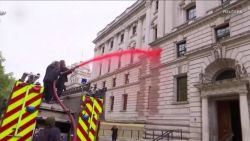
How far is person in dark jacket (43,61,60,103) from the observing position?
5.85m

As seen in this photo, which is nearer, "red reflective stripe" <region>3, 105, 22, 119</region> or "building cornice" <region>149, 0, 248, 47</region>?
"red reflective stripe" <region>3, 105, 22, 119</region>

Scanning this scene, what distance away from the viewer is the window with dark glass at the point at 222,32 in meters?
15.0

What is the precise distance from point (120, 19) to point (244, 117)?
1296 inches

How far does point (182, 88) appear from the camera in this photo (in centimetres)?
1738

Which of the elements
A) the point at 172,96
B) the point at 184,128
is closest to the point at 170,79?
the point at 172,96

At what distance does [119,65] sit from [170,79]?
2102 cm

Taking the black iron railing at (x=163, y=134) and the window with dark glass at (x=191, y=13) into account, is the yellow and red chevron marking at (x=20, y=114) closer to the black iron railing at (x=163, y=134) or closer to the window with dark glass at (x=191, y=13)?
the black iron railing at (x=163, y=134)

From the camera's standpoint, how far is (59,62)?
6387mm

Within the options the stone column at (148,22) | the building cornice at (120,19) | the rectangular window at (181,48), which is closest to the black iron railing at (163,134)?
the rectangular window at (181,48)

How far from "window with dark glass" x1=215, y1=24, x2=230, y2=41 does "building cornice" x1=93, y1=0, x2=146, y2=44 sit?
68.2 feet

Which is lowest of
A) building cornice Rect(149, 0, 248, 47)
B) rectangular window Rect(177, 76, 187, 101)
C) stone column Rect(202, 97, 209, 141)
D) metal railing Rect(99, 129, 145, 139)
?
metal railing Rect(99, 129, 145, 139)

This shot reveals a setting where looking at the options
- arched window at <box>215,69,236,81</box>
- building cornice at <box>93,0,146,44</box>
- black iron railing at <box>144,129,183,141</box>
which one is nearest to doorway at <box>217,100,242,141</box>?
arched window at <box>215,69,236,81</box>

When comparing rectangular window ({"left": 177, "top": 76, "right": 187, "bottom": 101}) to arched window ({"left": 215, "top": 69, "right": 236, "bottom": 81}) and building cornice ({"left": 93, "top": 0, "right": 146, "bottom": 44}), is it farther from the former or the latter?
building cornice ({"left": 93, "top": 0, "right": 146, "bottom": 44})

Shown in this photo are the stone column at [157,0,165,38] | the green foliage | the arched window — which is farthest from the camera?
the green foliage
